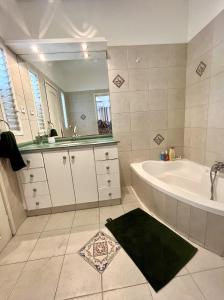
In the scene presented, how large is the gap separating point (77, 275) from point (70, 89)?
7.22 feet

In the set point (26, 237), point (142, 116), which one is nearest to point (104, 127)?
point (142, 116)

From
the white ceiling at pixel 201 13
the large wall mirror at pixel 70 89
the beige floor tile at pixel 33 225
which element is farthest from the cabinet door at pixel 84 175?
the white ceiling at pixel 201 13

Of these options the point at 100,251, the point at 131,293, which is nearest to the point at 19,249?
the point at 100,251

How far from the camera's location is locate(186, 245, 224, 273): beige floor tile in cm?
112

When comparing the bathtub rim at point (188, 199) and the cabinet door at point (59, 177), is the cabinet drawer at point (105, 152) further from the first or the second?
the bathtub rim at point (188, 199)

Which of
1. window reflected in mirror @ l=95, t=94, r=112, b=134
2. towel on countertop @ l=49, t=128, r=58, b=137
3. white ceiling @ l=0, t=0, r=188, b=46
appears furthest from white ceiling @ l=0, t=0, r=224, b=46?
towel on countertop @ l=49, t=128, r=58, b=137

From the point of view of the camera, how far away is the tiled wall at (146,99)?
6.95 ft

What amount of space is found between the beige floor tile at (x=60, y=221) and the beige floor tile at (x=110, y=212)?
383 millimetres

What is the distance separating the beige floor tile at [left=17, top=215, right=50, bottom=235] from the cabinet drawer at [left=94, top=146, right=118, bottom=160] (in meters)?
1.03

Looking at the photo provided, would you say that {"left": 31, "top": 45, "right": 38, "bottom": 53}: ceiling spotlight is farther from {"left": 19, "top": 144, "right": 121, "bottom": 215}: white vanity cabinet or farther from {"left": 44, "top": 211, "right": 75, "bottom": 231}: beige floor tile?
{"left": 44, "top": 211, "right": 75, "bottom": 231}: beige floor tile

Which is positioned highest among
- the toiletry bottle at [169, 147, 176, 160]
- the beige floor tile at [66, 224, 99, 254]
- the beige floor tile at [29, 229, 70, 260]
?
the toiletry bottle at [169, 147, 176, 160]

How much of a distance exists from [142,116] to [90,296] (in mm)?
2112

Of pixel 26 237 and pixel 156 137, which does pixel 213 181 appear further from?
pixel 26 237

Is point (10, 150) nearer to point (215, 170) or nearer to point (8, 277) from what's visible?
point (8, 277)
